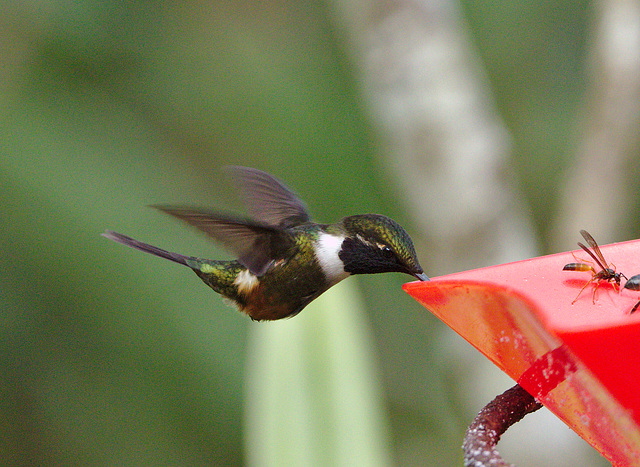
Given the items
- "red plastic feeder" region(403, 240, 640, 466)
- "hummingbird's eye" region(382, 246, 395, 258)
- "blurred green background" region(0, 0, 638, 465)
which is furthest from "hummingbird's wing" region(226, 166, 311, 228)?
"blurred green background" region(0, 0, 638, 465)

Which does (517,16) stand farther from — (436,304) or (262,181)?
(436,304)

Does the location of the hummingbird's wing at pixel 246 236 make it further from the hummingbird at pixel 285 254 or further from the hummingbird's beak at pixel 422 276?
the hummingbird's beak at pixel 422 276

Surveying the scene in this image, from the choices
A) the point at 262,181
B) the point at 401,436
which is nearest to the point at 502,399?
the point at 262,181

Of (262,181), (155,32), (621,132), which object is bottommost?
(262,181)

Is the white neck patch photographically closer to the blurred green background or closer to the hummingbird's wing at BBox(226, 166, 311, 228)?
the hummingbird's wing at BBox(226, 166, 311, 228)

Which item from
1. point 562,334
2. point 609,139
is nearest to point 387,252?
point 562,334

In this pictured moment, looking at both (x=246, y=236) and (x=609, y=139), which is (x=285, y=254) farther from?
(x=609, y=139)
